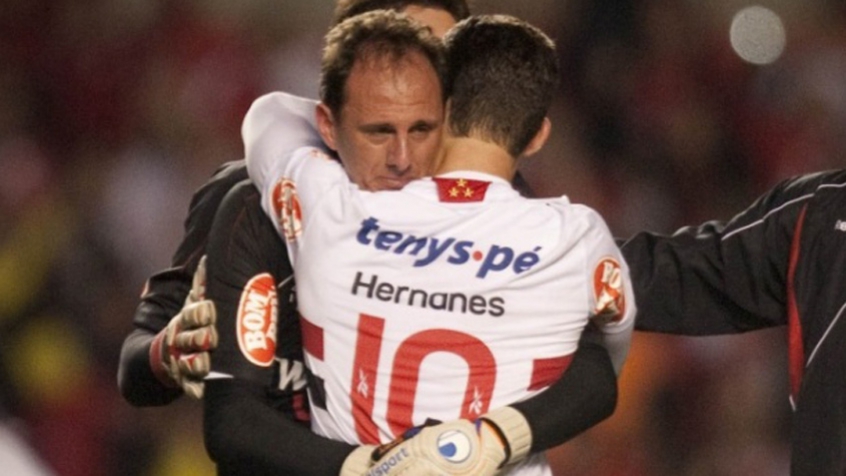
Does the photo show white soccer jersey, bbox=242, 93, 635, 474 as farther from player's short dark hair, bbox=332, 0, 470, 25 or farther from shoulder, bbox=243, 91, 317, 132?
player's short dark hair, bbox=332, 0, 470, 25

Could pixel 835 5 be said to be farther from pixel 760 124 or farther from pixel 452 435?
pixel 452 435

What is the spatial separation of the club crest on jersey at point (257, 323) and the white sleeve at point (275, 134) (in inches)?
6.8

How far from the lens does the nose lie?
2.79 meters

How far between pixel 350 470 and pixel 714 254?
1.07m

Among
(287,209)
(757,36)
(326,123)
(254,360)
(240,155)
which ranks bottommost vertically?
(240,155)

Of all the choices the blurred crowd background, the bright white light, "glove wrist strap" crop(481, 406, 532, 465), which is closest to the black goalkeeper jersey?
"glove wrist strap" crop(481, 406, 532, 465)

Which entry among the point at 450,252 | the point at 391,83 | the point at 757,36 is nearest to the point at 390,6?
the point at 391,83

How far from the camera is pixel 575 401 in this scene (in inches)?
109

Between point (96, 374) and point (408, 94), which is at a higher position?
point (408, 94)

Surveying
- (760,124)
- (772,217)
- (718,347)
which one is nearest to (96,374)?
(718,347)

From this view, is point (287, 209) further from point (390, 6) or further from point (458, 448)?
point (390, 6)

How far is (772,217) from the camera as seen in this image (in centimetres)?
335

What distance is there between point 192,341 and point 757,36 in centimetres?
439

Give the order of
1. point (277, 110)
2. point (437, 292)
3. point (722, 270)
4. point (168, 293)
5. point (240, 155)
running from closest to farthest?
1. point (437, 292)
2. point (277, 110)
3. point (168, 293)
4. point (722, 270)
5. point (240, 155)
